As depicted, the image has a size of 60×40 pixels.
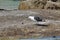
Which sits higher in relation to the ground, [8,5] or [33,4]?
[33,4]

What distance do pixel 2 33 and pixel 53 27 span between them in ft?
1.42

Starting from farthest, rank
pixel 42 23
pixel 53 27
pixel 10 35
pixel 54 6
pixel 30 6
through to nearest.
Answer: pixel 30 6
pixel 54 6
pixel 42 23
pixel 53 27
pixel 10 35

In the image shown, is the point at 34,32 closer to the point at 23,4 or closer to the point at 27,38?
the point at 27,38

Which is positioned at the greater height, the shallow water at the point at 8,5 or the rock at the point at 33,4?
the rock at the point at 33,4

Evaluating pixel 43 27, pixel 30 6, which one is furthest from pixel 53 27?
pixel 30 6

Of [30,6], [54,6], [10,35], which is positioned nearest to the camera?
[10,35]

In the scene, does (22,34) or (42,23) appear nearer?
(22,34)

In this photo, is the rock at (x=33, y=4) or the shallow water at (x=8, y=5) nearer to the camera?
the rock at (x=33, y=4)

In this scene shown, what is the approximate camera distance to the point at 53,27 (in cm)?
124

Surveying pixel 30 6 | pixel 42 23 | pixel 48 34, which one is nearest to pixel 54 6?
pixel 30 6

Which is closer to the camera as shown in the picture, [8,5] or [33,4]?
[33,4]

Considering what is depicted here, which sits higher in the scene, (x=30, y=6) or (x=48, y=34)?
(x=48, y=34)

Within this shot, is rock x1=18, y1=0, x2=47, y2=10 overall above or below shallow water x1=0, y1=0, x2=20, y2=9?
above

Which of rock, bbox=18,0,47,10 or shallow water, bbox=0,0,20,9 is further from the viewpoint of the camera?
shallow water, bbox=0,0,20,9
